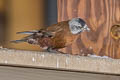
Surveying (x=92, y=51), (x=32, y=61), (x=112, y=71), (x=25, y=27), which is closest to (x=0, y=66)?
(x=32, y=61)

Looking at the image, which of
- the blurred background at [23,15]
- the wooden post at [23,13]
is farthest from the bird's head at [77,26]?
the wooden post at [23,13]

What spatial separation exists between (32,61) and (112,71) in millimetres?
400

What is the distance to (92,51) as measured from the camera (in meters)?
3.05

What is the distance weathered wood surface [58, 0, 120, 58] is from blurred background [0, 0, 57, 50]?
181 cm

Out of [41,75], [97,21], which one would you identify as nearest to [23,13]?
[97,21]

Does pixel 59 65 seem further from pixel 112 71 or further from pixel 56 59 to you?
pixel 112 71

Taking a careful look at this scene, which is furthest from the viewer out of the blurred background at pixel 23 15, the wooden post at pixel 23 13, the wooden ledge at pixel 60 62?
the wooden post at pixel 23 13

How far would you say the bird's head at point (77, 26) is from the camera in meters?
3.08

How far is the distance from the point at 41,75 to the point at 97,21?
0.87 m

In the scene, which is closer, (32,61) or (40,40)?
(32,61)

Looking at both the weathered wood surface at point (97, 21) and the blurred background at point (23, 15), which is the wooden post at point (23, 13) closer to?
the blurred background at point (23, 15)

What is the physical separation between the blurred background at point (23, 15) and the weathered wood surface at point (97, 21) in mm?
1812

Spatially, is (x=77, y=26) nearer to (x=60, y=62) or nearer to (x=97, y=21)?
(x=97, y=21)

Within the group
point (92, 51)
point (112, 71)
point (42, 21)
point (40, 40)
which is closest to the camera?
point (112, 71)
